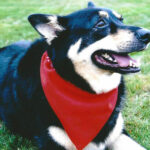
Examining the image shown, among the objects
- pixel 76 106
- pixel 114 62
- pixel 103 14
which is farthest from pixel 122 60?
pixel 76 106

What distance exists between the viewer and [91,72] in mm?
2885

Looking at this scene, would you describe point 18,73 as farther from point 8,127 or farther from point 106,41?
point 106,41

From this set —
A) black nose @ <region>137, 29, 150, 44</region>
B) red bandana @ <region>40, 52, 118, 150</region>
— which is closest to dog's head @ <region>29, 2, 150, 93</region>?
black nose @ <region>137, 29, 150, 44</region>

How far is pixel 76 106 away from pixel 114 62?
0.60 m

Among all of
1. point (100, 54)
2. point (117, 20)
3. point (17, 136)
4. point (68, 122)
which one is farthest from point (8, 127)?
point (117, 20)

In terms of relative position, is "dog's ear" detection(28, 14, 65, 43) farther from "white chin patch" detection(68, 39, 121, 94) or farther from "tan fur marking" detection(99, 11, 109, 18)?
"tan fur marking" detection(99, 11, 109, 18)

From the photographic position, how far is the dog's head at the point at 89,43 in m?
2.77

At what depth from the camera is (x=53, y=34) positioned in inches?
112

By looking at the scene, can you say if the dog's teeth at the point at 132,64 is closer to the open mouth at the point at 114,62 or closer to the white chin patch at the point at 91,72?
the open mouth at the point at 114,62

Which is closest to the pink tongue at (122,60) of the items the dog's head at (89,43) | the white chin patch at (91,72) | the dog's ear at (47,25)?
the dog's head at (89,43)

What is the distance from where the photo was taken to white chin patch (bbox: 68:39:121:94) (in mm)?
2789

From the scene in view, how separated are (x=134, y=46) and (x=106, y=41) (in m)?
0.28

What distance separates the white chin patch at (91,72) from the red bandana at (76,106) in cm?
9

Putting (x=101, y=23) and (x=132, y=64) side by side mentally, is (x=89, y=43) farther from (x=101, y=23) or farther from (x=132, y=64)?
(x=132, y=64)
